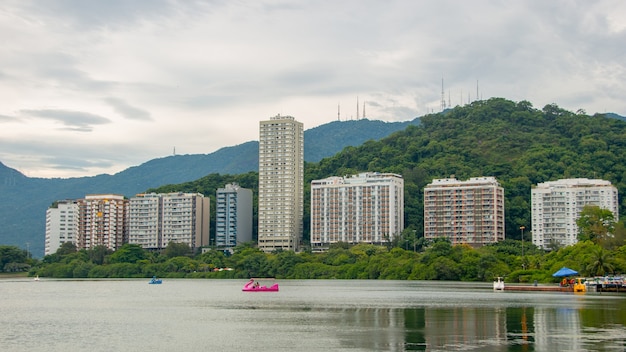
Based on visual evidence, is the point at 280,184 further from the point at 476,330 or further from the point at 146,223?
the point at 476,330

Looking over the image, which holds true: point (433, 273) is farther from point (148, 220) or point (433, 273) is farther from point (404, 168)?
point (148, 220)

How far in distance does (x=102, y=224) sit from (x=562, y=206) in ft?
317

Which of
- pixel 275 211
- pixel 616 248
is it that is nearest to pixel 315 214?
pixel 275 211

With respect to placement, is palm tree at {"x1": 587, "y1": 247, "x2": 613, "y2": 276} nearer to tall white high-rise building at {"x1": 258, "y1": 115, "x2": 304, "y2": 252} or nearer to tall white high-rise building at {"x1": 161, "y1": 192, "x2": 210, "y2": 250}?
tall white high-rise building at {"x1": 258, "y1": 115, "x2": 304, "y2": 252}

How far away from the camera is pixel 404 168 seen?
188 m

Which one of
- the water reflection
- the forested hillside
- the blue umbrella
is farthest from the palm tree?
the forested hillside

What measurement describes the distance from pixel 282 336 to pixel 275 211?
131450 mm

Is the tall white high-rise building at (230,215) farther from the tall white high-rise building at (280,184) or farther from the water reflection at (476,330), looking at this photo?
the water reflection at (476,330)

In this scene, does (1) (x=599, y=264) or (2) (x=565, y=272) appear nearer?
(2) (x=565, y=272)

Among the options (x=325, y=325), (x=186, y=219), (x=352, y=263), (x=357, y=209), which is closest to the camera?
(x=325, y=325)

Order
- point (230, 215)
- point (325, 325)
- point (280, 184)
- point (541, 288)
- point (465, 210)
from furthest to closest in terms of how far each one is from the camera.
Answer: point (230, 215) < point (280, 184) < point (465, 210) < point (541, 288) < point (325, 325)

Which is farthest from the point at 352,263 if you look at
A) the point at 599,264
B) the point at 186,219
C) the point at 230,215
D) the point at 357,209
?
the point at 186,219

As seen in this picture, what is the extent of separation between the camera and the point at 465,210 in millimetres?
162125

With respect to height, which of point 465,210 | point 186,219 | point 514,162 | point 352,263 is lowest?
point 352,263
